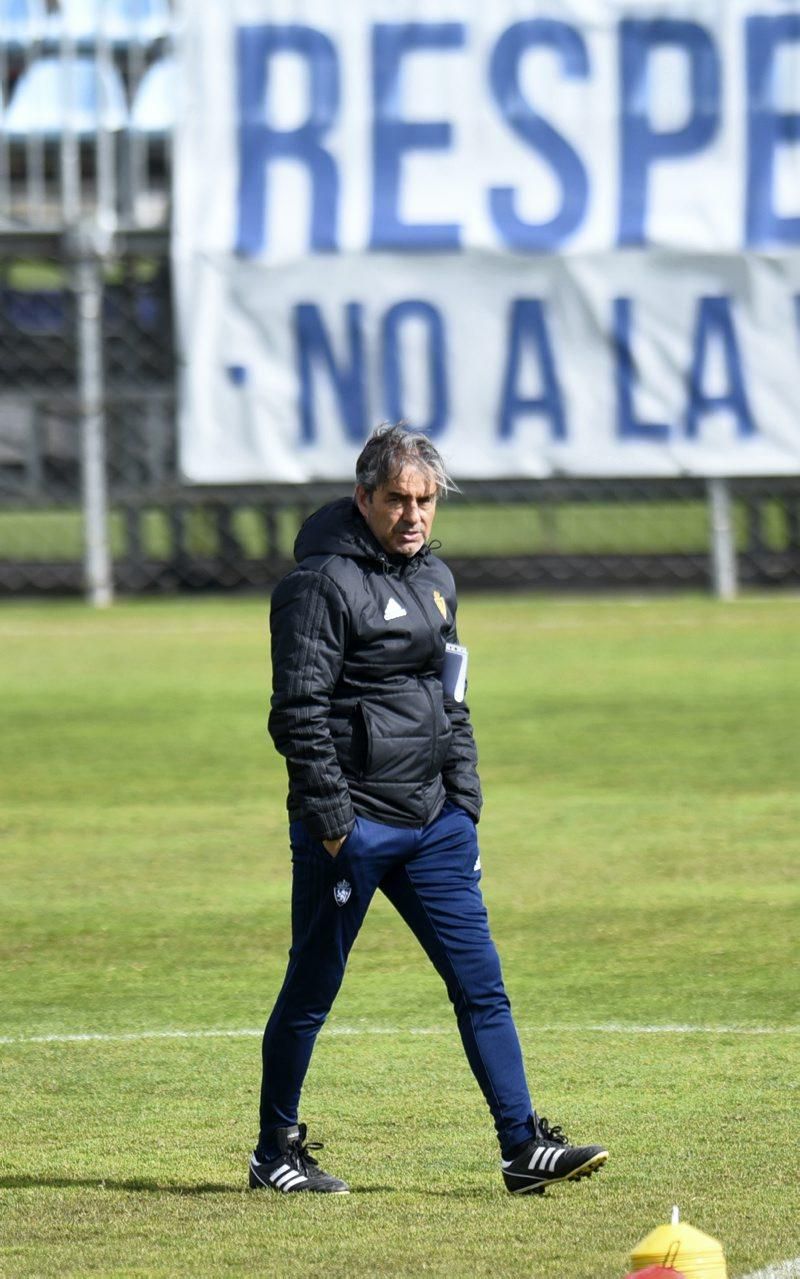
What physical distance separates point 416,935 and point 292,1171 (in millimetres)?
629

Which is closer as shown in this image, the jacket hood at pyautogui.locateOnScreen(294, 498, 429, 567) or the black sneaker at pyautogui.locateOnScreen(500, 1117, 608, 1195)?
the black sneaker at pyautogui.locateOnScreen(500, 1117, 608, 1195)

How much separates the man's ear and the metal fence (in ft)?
47.2

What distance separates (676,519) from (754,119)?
42.0 feet

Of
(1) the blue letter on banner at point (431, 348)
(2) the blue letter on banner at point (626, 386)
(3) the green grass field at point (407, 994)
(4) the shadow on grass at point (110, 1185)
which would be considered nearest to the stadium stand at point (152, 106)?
(1) the blue letter on banner at point (431, 348)

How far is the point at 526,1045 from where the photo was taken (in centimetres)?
706

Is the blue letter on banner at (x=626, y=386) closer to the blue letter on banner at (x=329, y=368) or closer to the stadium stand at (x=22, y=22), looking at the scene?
the blue letter on banner at (x=329, y=368)

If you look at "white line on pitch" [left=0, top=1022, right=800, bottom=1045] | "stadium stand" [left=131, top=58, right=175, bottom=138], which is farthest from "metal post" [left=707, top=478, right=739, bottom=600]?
"white line on pitch" [left=0, top=1022, right=800, bottom=1045]

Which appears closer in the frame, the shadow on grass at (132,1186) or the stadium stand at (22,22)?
the shadow on grass at (132,1186)

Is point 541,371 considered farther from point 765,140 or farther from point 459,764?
point 459,764

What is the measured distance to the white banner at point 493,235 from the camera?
64.4 feet

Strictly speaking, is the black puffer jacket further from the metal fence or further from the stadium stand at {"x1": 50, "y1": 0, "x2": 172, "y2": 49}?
the stadium stand at {"x1": 50, "y1": 0, "x2": 172, "y2": 49}

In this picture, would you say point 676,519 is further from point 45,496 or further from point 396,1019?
point 396,1019

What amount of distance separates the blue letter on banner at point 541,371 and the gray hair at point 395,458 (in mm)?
14214

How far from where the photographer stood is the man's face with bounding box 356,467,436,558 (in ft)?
17.9
